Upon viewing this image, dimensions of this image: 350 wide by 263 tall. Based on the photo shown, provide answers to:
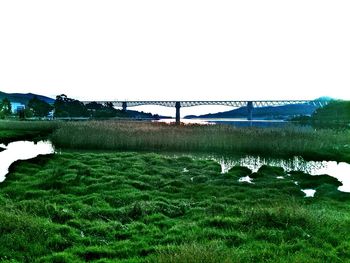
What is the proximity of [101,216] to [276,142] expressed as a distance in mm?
21634

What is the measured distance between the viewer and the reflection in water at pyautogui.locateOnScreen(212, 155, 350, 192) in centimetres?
2220

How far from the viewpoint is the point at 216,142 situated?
31.4m

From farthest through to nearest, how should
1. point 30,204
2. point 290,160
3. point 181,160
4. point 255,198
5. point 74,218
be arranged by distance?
point 290,160
point 181,160
point 255,198
point 30,204
point 74,218

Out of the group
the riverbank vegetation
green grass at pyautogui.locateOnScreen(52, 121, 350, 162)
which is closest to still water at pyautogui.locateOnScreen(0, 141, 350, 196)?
green grass at pyautogui.locateOnScreen(52, 121, 350, 162)

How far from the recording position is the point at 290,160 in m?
26.5

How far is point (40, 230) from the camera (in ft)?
31.6

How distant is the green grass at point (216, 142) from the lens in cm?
2927

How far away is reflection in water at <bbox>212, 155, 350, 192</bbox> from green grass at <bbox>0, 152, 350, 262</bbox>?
4.07 metres

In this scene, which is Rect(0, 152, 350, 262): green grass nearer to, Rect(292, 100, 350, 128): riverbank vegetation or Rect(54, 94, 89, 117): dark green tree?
Rect(292, 100, 350, 128): riverbank vegetation

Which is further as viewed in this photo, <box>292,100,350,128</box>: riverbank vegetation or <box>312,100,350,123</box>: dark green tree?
<box>312,100,350,123</box>: dark green tree

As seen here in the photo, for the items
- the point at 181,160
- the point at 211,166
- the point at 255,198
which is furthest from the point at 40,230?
the point at 181,160

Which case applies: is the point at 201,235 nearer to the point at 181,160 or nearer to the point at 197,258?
the point at 197,258

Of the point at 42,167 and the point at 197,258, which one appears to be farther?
the point at 42,167

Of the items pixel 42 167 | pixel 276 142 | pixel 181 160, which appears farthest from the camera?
pixel 276 142
